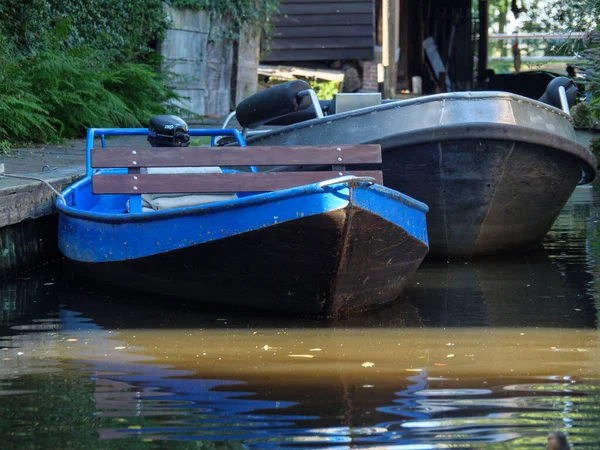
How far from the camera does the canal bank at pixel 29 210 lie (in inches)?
271

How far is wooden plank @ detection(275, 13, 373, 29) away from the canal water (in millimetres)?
13949

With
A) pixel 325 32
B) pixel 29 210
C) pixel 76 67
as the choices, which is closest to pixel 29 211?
pixel 29 210

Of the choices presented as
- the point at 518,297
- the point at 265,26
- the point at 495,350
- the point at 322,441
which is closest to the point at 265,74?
the point at 265,26

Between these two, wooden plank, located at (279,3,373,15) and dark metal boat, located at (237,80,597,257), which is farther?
wooden plank, located at (279,3,373,15)

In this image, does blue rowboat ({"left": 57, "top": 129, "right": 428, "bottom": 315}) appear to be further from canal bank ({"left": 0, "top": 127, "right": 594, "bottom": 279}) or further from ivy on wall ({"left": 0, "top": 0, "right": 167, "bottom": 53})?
ivy on wall ({"left": 0, "top": 0, "right": 167, "bottom": 53})

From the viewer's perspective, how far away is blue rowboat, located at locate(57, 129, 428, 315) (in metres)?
5.30

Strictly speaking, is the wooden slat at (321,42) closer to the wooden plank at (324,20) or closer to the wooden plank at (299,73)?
the wooden plank at (324,20)

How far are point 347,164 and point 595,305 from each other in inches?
70.3

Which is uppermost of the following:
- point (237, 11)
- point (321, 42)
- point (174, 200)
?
point (237, 11)

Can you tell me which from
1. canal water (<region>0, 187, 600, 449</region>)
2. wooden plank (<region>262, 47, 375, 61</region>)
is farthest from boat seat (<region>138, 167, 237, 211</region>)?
wooden plank (<region>262, 47, 375, 61</region>)

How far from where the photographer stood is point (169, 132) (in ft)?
24.4

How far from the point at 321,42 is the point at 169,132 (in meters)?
13.1

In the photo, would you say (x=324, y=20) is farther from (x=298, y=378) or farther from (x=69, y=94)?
(x=298, y=378)

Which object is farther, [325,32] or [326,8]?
[326,8]
